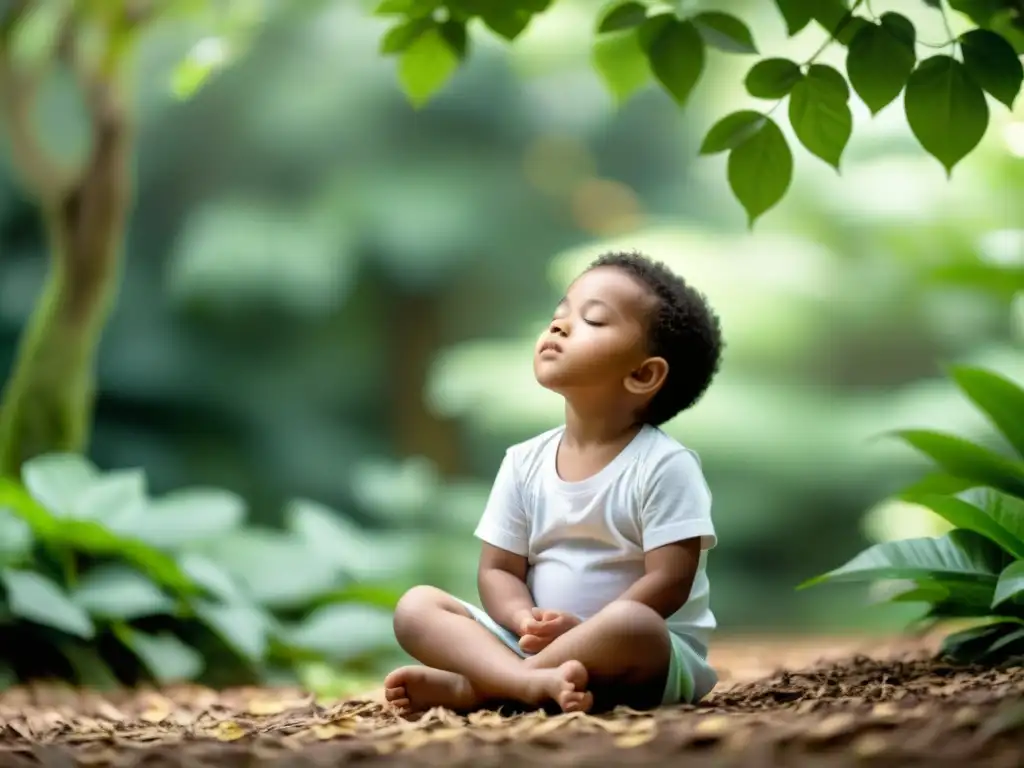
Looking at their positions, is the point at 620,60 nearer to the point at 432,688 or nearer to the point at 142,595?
the point at 432,688

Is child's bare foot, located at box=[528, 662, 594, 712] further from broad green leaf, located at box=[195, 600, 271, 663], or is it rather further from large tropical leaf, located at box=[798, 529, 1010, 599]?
broad green leaf, located at box=[195, 600, 271, 663]

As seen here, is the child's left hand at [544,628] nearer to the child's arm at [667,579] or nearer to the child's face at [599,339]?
the child's arm at [667,579]

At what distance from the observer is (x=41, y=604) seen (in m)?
2.13

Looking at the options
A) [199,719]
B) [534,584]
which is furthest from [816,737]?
[199,719]

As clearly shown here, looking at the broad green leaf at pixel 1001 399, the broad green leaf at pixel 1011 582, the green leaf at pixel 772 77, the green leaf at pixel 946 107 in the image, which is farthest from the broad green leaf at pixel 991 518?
the green leaf at pixel 772 77

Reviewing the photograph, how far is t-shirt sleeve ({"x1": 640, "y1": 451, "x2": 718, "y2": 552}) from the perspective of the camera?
1329 millimetres

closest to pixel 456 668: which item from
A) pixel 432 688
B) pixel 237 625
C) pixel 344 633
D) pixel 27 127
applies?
pixel 432 688

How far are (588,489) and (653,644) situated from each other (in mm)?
214

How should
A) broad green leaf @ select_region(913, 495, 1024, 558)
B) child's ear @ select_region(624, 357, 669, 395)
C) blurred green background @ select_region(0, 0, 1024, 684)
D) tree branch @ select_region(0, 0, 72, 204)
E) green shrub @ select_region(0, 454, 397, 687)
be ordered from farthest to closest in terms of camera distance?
1. blurred green background @ select_region(0, 0, 1024, 684)
2. tree branch @ select_region(0, 0, 72, 204)
3. green shrub @ select_region(0, 454, 397, 687)
4. broad green leaf @ select_region(913, 495, 1024, 558)
5. child's ear @ select_region(624, 357, 669, 395)

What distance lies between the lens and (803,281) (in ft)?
15.9

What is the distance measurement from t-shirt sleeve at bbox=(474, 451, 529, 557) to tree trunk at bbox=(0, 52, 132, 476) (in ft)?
5.40

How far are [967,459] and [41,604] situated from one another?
5.24 feet

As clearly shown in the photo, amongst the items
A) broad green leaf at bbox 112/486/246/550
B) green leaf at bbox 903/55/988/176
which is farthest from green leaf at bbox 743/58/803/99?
broad green leaf at bbox 112/486/246/550

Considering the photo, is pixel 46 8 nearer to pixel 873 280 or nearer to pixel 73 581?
pixel 73 581
